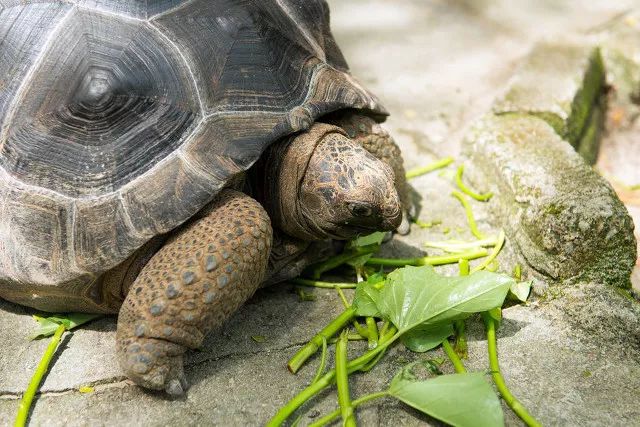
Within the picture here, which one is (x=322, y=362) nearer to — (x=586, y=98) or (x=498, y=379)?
(x=498, y=379)

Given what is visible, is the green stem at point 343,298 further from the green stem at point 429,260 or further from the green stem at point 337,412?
the green stem at point 337,412

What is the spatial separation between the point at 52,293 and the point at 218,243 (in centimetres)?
68

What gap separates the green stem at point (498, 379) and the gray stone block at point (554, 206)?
0.39m

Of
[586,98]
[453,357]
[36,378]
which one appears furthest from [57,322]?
[586,98]

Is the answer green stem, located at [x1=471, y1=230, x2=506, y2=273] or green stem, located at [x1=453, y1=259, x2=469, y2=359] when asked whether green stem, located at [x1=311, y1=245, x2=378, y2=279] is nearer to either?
green stem, located at [x1=471, y1=230, x2=506, y2=273]

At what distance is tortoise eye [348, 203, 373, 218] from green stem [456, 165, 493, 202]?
3.51 ft

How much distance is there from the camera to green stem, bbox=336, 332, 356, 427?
2033 millimetres

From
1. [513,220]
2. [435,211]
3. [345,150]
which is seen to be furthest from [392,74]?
[345,150]

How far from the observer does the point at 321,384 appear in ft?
7.04

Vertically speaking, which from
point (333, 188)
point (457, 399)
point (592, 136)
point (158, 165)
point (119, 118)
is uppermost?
point (119, 118)

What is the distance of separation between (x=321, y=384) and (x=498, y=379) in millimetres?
582

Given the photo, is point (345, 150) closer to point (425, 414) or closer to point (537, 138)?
point (425, 414)

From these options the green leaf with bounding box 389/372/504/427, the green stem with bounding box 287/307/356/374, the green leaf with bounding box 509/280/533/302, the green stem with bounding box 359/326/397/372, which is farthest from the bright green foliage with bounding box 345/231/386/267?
the green leaf with bounding box 389/372/504/427

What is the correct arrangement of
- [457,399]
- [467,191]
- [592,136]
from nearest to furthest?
[457,399], [467,191], [592,136]
